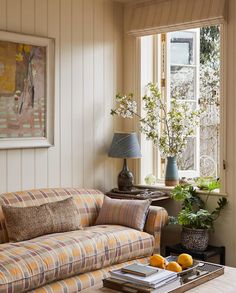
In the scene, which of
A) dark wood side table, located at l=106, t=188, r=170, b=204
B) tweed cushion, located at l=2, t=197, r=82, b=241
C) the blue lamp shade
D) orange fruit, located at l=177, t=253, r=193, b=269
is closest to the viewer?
orange fruit, located at l=177, t=253, r=193, b=269

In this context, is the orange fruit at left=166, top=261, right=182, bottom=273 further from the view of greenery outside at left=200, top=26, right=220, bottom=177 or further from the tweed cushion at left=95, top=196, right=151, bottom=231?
the view of greenery outside at left=200, top=26, right=220, bottom=177

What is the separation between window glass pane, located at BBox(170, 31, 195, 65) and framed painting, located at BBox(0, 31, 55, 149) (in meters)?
1.26

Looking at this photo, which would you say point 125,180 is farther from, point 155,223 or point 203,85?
point 203,85

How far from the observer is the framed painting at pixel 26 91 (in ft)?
12.6

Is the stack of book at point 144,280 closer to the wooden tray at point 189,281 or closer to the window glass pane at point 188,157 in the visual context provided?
the wooden tray at point 189,281

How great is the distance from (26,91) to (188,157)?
66.3 inches

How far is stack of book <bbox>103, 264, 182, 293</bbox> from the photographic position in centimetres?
262

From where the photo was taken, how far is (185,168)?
4727 mm

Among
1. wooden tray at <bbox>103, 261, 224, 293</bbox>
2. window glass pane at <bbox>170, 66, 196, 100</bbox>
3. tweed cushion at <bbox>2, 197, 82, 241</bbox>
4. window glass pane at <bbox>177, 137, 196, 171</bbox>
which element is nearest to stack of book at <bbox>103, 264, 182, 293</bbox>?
wooden tray at <bbox>103, 261, 224, 293</bbox>

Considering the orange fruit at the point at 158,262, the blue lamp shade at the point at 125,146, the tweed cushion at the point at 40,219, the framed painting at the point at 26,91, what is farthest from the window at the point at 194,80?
the orange fruit at the point at 158,262

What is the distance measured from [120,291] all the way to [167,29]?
265cm

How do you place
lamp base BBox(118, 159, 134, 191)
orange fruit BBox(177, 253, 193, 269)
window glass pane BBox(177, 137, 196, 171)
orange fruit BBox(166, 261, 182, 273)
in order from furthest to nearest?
1. window glass pane BBox(177, 137, 196, 171)
2. lamp base BBox(118, 159, 134, 191)
3. orange fruit BBox(177, 253, 193, 269)
4. orange fruit BBox(166, 261, 182, 273)

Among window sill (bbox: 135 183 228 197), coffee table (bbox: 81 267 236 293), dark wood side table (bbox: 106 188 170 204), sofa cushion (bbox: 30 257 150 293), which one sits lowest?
sofa cushion (bbox: 30 257 150 293)

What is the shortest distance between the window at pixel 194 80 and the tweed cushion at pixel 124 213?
848 millimetres
